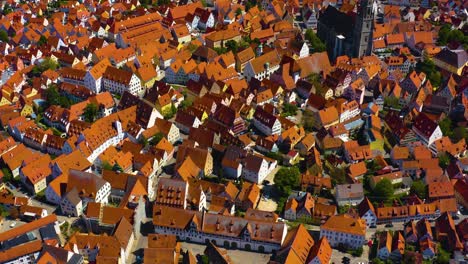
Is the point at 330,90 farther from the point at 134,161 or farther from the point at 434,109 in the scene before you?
the point at 134,161

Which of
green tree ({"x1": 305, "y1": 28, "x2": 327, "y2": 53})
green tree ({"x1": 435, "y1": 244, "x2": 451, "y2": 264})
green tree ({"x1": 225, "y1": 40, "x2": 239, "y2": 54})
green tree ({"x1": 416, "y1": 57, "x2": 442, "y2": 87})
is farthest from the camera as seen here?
green tree ({"x1": 305, "y1": 28, "x2": 327, "y2": 53})

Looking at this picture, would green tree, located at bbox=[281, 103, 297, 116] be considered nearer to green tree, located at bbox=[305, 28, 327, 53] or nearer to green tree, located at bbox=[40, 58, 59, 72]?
green tree, located at bbox=[305, 28, 327, 53]

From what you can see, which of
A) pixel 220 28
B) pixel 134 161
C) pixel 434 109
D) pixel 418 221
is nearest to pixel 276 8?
pixel 220 28

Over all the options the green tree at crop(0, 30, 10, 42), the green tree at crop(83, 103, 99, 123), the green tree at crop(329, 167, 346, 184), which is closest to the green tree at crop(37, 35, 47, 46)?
the green tree at crop(0, 30, 10, 42)

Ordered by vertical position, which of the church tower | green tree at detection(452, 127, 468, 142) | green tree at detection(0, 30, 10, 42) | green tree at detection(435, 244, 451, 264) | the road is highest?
the church tower

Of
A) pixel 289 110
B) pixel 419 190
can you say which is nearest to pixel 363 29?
pixel 289 110

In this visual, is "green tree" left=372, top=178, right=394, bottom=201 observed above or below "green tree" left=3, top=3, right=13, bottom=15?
below

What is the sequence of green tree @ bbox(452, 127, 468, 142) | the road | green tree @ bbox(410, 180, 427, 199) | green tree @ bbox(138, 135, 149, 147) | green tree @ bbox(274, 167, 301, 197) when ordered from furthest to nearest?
1. green tree @ bbox(452, 127, 468, 142)
2. green tree @ bbox(138, 135, 149, 147)
3. green tree @ bbox(274, 167, 301, 197)
4. green tree @ bbox(410, 180, 427, 199)
5. the road
